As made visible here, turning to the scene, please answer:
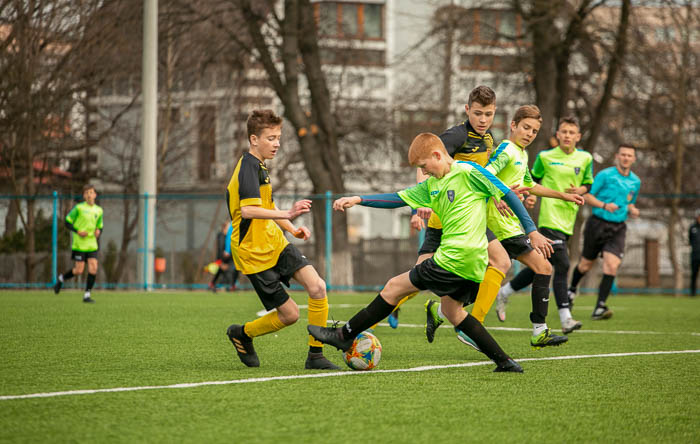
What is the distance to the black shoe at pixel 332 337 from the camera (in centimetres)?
632

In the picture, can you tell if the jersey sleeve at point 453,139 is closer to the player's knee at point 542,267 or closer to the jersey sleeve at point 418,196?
the player's knee at point 542,267

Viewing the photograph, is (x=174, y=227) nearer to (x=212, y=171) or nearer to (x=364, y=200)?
(x=212, y=171)

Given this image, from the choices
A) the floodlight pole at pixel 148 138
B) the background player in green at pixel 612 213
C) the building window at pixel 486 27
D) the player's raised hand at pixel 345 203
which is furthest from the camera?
the building window at pixel 486 27

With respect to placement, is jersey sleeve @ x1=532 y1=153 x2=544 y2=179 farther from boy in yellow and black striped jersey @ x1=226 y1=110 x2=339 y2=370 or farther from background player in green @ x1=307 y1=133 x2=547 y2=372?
boy in yellow and black striped jersey @ x1=226 y1=110 x2=339 y2=370

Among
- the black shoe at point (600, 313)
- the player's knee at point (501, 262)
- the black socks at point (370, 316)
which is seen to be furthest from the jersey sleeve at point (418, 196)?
the black shoe at point (600, 313)

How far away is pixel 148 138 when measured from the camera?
21.2m

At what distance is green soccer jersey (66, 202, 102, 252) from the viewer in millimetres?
15352

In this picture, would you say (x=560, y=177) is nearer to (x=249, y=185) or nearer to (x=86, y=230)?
(x=249, y=185)

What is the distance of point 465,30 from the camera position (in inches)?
898

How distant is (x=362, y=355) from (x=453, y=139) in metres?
2.24

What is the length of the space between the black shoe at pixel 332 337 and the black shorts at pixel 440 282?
0.64 metres

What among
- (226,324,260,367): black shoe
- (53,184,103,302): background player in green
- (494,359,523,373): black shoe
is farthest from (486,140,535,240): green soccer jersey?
(53,184,103,302): background player in green

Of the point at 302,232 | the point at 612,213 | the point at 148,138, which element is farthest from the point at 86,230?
the point at 302,232

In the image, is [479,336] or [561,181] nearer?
[479,336]
